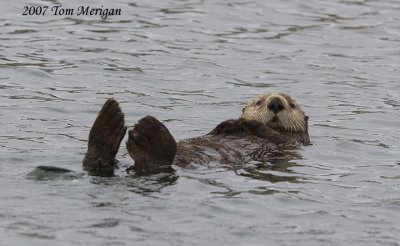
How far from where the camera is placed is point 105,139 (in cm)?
743

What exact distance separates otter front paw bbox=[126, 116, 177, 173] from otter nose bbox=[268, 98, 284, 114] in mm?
1912

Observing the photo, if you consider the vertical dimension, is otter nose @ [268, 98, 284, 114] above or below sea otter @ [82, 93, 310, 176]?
above

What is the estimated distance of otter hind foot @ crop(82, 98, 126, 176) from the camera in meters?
7.38

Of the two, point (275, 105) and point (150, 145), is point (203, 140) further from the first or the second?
point (150, 145)

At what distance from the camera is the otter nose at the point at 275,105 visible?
30.3 feet

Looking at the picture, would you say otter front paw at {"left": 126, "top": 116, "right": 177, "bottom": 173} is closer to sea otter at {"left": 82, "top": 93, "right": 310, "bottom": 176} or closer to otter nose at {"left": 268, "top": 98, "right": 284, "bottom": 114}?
sea otter at {"left": 82, "top": 93, "right": 310, "bottom": 176}

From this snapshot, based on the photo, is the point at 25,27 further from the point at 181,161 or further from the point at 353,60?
the point at 181,161

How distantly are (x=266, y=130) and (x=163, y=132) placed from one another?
1924 millimetres

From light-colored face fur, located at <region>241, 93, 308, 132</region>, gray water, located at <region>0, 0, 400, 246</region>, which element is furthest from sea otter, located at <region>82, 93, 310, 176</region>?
gray water, located at <region>0, 0, 400, 246</region>

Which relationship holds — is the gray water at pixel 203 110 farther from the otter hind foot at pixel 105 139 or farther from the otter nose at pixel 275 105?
the otter nose at pixel 275 105

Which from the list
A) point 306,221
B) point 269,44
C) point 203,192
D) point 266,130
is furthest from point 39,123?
point 269,44

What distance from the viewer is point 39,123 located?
1010 centimetres

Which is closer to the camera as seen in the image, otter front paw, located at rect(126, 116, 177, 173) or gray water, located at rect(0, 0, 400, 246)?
gray water, located at rect(0, 0, 400, 246)

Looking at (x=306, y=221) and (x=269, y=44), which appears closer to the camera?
(x=306, y=221)
